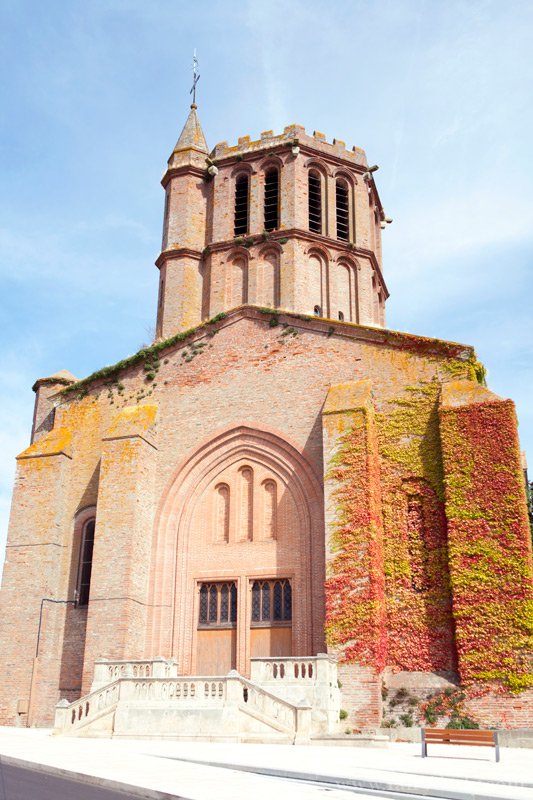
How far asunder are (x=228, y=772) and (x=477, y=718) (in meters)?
9.14

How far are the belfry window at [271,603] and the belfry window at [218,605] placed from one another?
0.66 meters

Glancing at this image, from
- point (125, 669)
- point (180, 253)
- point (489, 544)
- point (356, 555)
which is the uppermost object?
point (180, 253)

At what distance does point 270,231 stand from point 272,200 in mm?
1873

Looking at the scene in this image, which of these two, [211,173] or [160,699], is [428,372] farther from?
[211,173]

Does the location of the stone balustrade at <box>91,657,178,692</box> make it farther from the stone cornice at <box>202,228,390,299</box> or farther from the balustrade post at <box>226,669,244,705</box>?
the stone cornice at <box>202,228,390,299</box>

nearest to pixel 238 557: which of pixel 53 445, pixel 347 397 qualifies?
pixel 347 397

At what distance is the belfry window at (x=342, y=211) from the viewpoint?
110ft

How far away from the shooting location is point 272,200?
33.5 m

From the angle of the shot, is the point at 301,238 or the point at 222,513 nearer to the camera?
the point at 222,513

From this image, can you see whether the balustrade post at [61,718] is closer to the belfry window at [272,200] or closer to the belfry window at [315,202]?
the belfry window at [272,200]

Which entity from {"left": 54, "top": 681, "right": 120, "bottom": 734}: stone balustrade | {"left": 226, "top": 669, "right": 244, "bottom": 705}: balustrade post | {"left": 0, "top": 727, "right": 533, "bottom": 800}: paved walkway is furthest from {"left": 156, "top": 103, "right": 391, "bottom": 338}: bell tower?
{"left": 0, "top": 727, "right": 533, "bottom": 800}: paved walkway

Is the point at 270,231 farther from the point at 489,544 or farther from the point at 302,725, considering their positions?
the point at 302,725

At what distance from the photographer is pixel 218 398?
24250 millimetres

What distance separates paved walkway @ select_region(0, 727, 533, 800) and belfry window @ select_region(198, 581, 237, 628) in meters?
6.36
